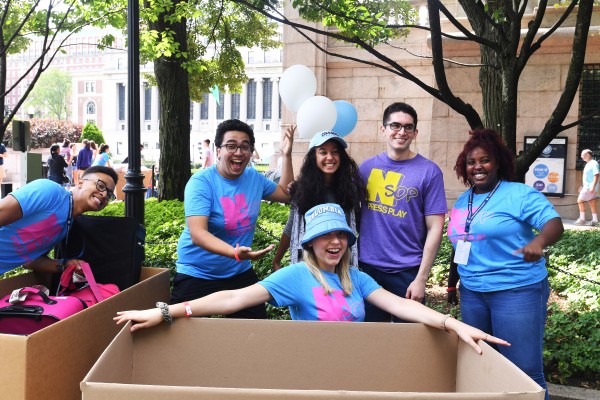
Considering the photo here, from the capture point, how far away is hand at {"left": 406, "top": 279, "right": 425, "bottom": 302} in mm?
3420

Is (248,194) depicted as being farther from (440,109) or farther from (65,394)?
(440,109)

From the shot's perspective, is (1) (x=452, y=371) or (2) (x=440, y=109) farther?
(2) (x=440, y=109)

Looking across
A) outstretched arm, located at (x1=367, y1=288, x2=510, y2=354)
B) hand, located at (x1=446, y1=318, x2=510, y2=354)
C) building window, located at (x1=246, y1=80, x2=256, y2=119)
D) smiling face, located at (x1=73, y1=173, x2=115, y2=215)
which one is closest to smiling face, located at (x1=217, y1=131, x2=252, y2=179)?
smiling face, located at (x1=73, y1=173, x2=115, y2=215)

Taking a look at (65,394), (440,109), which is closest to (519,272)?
(65,394)

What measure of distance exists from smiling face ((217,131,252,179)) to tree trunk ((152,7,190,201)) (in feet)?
31.2

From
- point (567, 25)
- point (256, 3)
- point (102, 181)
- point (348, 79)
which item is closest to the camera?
point (102, 181)

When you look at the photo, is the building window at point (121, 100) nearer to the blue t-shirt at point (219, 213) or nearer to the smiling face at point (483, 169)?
the blue t-shirt at point (219, 213)

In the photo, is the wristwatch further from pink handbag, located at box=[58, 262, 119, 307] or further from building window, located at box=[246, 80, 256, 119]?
building window, located at box=[246, 80, 256, 119]

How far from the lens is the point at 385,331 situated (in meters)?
2.41

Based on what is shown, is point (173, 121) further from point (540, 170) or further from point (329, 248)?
point (329, 248)

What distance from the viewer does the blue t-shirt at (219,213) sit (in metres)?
3.45

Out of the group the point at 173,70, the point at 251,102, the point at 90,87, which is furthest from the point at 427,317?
the point at 90,87

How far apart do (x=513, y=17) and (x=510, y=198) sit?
260cm

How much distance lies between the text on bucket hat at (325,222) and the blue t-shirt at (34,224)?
4.06ft
